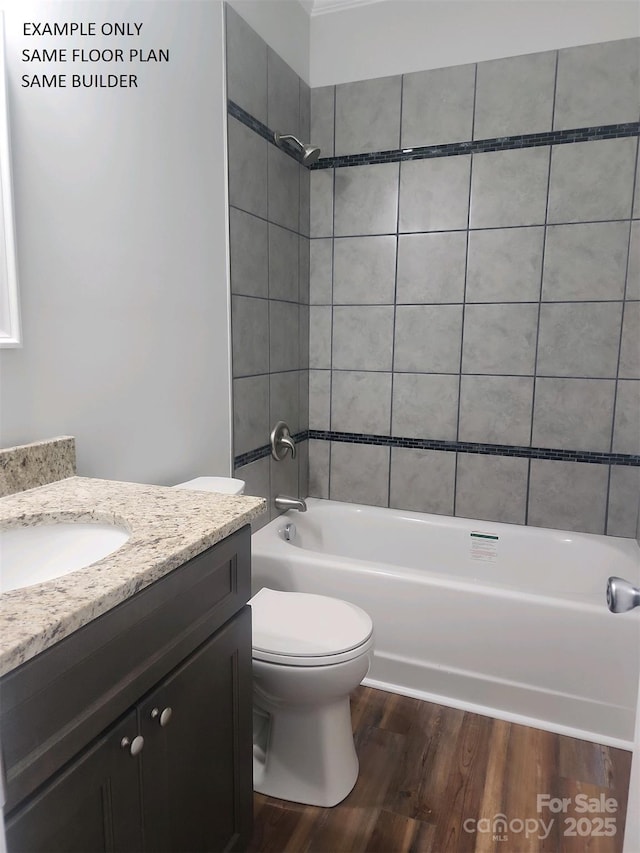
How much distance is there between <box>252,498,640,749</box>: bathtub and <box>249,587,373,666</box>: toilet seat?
388 millimetres

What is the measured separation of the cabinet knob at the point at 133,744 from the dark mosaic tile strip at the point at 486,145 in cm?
242

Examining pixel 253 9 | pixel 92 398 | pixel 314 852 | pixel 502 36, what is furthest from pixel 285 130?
pixel 314 852

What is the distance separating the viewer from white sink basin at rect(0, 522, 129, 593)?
3.74 feet

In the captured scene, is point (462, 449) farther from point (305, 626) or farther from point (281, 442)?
point (305, 626)

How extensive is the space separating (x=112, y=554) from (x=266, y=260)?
1670mm

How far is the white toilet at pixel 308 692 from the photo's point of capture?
1543mm

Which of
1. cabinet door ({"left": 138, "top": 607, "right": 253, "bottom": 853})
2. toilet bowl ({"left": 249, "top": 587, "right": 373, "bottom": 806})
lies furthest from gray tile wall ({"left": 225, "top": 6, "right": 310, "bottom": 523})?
cabinet door ({"left": 138, "top": 607, "right": 253, "bottom": 853})

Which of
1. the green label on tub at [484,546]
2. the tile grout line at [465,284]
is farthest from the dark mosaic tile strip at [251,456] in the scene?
the green label on tub at [484,546]

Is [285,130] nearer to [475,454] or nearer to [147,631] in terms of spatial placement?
[475,454]

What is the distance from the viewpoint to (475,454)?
264 centimetres

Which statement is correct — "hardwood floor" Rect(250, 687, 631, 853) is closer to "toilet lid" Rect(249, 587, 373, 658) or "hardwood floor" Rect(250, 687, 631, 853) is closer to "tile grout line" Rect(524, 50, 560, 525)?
"toilet lid" Rect(249, 587, 373, 658)

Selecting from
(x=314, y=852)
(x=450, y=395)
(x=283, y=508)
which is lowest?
(x=314, y=852)

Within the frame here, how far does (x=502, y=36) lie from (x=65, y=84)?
1.81m

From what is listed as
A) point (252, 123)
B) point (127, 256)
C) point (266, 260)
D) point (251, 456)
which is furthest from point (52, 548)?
point (252, 123)
